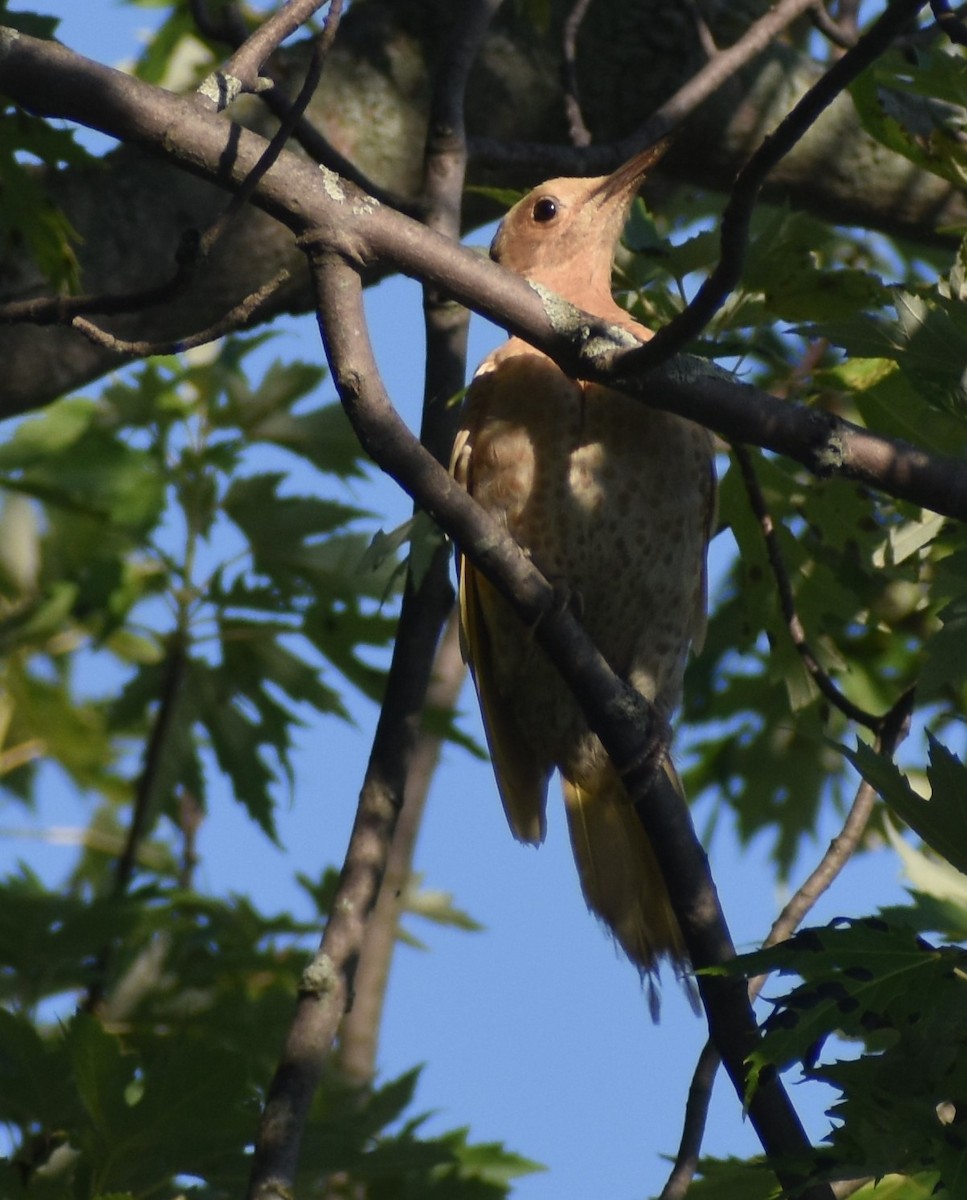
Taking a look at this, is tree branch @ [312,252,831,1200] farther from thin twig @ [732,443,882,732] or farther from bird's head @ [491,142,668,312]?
bird's head @ [491,142,668,312]

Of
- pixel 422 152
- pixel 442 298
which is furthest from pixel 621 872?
pixel 422 152

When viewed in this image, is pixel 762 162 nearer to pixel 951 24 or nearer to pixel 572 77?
pixel 951 24

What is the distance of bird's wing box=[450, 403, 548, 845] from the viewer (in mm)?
4238

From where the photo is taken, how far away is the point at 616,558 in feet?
13.6

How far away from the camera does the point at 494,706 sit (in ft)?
14.6

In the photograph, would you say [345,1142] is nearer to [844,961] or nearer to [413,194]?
[844,961]

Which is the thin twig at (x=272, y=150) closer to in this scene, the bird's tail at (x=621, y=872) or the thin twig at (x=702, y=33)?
the bird's tail at (x=621, y=872)

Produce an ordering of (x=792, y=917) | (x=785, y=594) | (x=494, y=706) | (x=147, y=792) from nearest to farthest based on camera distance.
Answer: (x=792, y=917) → (x=785, y=594) → (x=147, y=792) → (x=494, y=706)

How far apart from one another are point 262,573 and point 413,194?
1.16 m

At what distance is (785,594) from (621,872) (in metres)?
0.94

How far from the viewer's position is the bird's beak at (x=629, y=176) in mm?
4148

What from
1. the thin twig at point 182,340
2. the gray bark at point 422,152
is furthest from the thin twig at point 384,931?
the thin twig at point 182,340

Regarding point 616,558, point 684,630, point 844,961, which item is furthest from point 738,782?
point 844,961

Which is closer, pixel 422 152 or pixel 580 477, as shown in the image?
pixel 580 477
